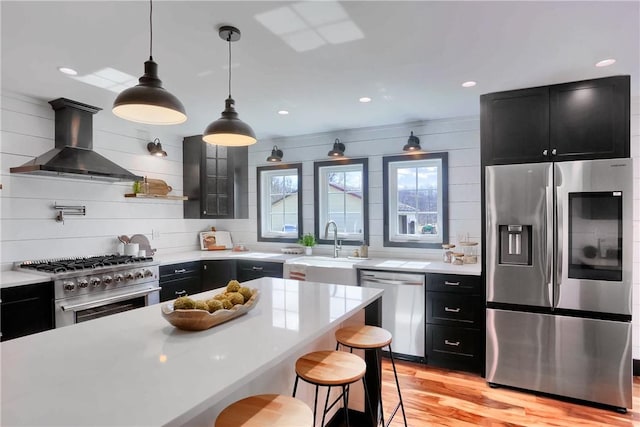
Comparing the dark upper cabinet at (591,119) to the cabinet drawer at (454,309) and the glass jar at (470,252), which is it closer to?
the glass jar at (470,252)

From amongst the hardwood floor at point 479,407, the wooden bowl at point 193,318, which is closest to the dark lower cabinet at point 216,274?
the hardwood floor at point 479,407

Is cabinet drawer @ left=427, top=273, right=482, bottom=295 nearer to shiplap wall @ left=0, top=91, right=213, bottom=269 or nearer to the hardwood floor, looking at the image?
the hardwood floor

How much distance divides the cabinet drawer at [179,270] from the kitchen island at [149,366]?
201 centimetres

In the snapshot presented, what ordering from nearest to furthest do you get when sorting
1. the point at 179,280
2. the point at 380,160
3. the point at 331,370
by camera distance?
1. the point at 331,370
2. the point at 179,280
3. the point at 380,160

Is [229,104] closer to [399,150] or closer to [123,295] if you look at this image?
[123,295]

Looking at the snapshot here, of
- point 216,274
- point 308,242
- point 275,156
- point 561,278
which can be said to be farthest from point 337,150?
point 561,278

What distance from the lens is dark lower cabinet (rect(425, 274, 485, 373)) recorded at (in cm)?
314

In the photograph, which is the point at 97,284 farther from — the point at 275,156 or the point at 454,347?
the point at 454,347

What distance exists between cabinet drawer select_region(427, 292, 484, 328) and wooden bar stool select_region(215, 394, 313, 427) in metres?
2.23

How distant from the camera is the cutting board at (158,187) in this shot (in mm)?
4189

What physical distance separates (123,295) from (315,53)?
8.71ft

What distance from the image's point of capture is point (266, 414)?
1.29 meters

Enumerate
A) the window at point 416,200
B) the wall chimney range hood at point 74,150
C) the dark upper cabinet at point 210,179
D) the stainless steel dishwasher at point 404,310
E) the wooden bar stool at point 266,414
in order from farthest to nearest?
the dark upper cabinet at point 210,179 → the window at point 416,200 → the stainless steel dishwasher at point 404,310 → the wall chimney range hood at point 74,150 → the wooden bar stool at point 266,414

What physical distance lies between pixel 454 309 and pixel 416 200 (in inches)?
53.0
